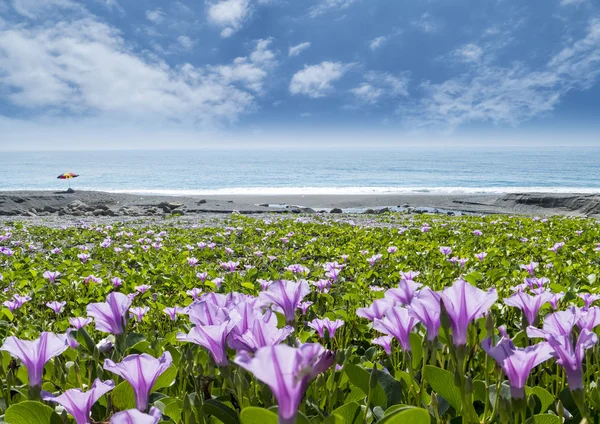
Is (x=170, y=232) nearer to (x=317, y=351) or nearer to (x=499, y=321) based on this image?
(x=499, y=321)

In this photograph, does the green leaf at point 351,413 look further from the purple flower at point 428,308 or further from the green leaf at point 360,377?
the purple flower at point 428,308

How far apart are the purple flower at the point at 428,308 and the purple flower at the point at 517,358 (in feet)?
0.62

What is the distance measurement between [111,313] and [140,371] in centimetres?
66

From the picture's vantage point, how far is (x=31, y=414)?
1350 mm

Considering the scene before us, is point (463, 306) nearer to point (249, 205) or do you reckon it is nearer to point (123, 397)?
point (123, 397)

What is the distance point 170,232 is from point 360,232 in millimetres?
4706

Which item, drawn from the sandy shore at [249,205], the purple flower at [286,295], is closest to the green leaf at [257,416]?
the purple flower at [286,295]

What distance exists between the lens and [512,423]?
1405 mm

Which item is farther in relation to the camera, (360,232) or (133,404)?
(360,232)

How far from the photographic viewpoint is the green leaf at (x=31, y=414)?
4.33 feet

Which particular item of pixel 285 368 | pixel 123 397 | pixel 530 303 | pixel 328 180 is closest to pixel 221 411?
pixel 123 397

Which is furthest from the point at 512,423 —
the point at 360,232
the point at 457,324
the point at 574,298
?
the point at 360,232

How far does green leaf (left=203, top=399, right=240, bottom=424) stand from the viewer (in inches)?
53.5

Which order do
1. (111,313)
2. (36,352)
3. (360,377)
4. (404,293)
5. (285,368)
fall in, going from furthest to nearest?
(404,293) → (111,313) → (360,377) → (36,352) → (285,368)
